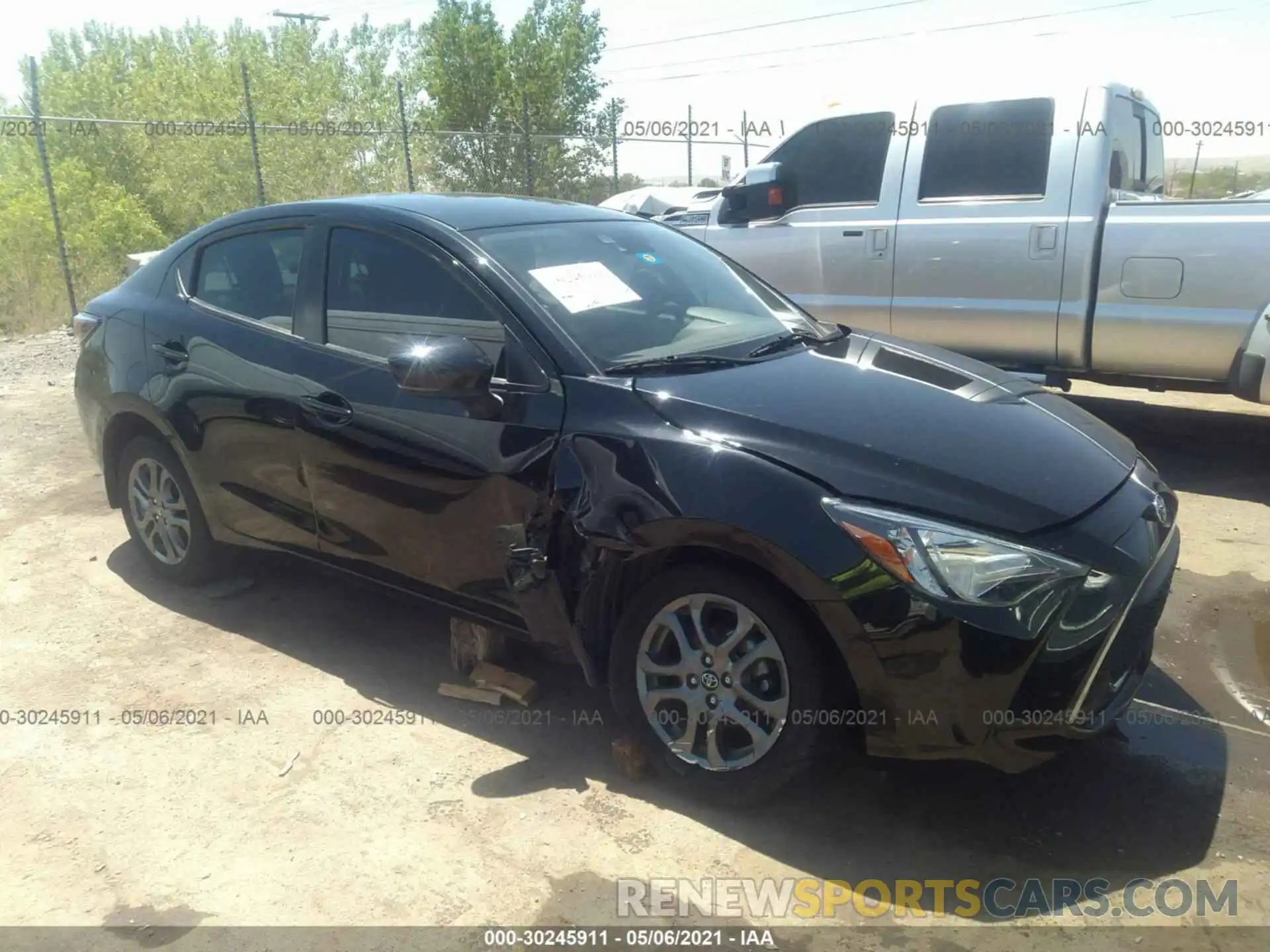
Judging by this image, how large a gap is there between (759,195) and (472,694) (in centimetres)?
473

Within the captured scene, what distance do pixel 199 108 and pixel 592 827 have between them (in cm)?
2077

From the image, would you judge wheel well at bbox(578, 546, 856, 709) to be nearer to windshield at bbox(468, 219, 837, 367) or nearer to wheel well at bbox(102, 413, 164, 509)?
windshield at bbox(468, 219, 837, 367)

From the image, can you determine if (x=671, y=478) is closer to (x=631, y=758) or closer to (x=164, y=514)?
(x=631, y=758)

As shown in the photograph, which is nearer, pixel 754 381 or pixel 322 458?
pixel 754 381

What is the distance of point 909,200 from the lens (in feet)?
21.8

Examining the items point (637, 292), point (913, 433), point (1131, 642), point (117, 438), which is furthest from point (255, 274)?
point (1131, 642)

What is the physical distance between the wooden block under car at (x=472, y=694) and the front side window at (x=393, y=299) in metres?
1.21

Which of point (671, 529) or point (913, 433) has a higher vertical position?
point (913, 433)

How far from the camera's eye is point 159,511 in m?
4.73

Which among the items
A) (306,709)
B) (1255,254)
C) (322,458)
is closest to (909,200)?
(1255,254)

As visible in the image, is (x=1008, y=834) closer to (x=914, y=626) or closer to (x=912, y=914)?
(x=912, y=914)

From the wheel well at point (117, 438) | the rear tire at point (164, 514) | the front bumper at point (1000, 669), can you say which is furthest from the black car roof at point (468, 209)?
the front bumper at point (1000, 669)

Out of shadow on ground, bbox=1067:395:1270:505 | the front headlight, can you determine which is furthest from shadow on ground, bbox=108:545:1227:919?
shadow on ground, bbox=1067:395:1270:505

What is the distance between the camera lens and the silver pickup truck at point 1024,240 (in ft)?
18.7
